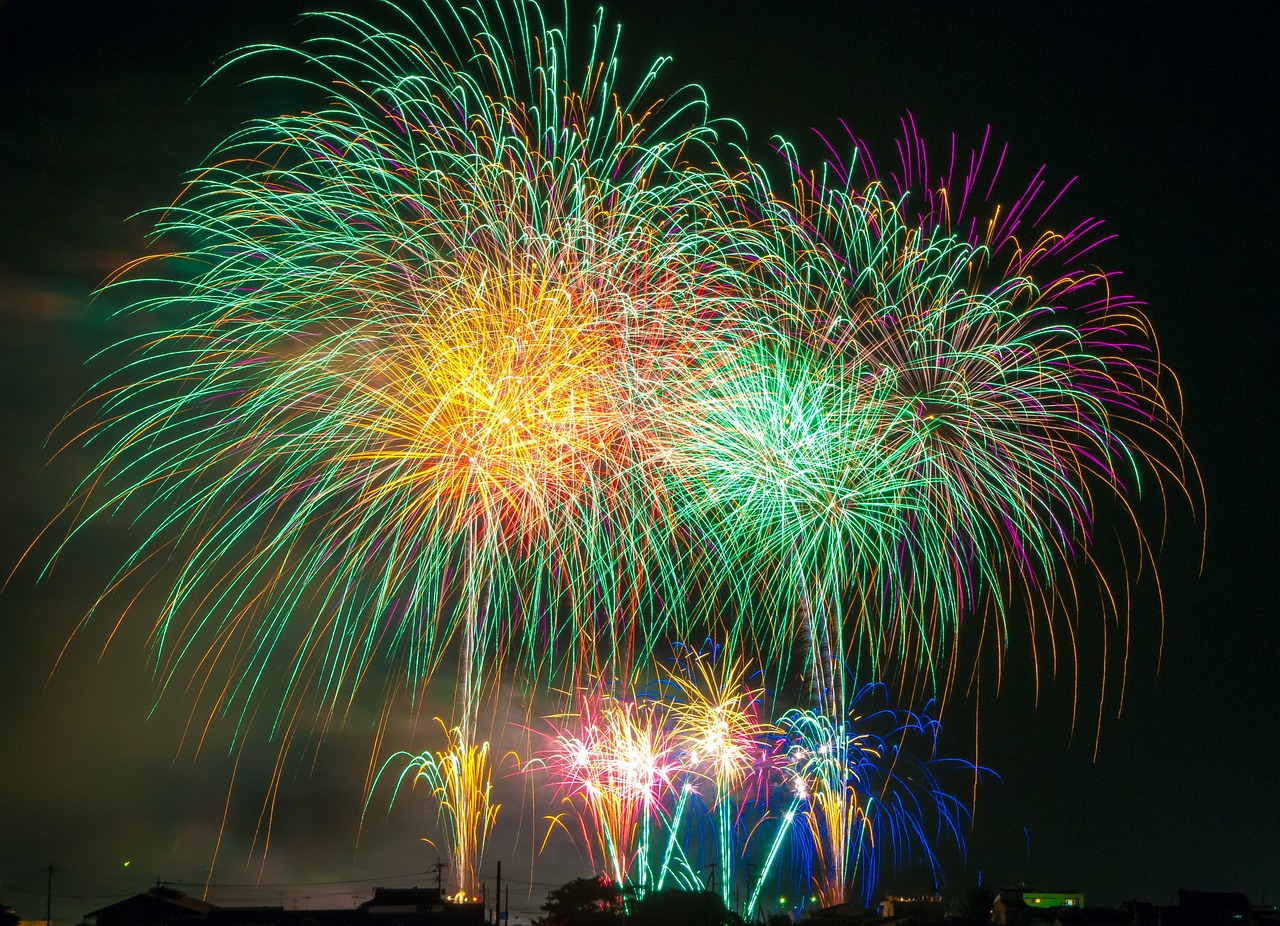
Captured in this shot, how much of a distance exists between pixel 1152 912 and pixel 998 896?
651 centimetres

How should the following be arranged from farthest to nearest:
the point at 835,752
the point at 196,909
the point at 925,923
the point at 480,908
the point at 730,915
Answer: the point at 196,909, the point at 480,908, the point at 925,923, the point at 730,915, the point at 835,752

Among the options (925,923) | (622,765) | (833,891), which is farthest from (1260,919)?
(622,765)

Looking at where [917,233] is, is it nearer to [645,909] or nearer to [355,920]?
[645,909]

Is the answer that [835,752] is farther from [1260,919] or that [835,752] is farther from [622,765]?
[1260,919]

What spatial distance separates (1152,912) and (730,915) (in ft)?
64.3

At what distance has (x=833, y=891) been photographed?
39.2 meters

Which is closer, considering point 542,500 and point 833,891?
point 542,500

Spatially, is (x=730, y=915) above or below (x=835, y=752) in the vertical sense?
below

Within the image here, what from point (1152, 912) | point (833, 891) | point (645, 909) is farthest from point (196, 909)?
point (1152, 912)

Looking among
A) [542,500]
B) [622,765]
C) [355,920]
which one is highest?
[542,500]

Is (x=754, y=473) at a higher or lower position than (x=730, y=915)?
higher

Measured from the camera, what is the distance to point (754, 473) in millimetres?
29516

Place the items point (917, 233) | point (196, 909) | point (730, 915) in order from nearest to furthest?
1. point (917, 233)
2. point (730, 915)
3. point (196, 909)

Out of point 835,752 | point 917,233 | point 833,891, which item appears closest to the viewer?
point 917,233
